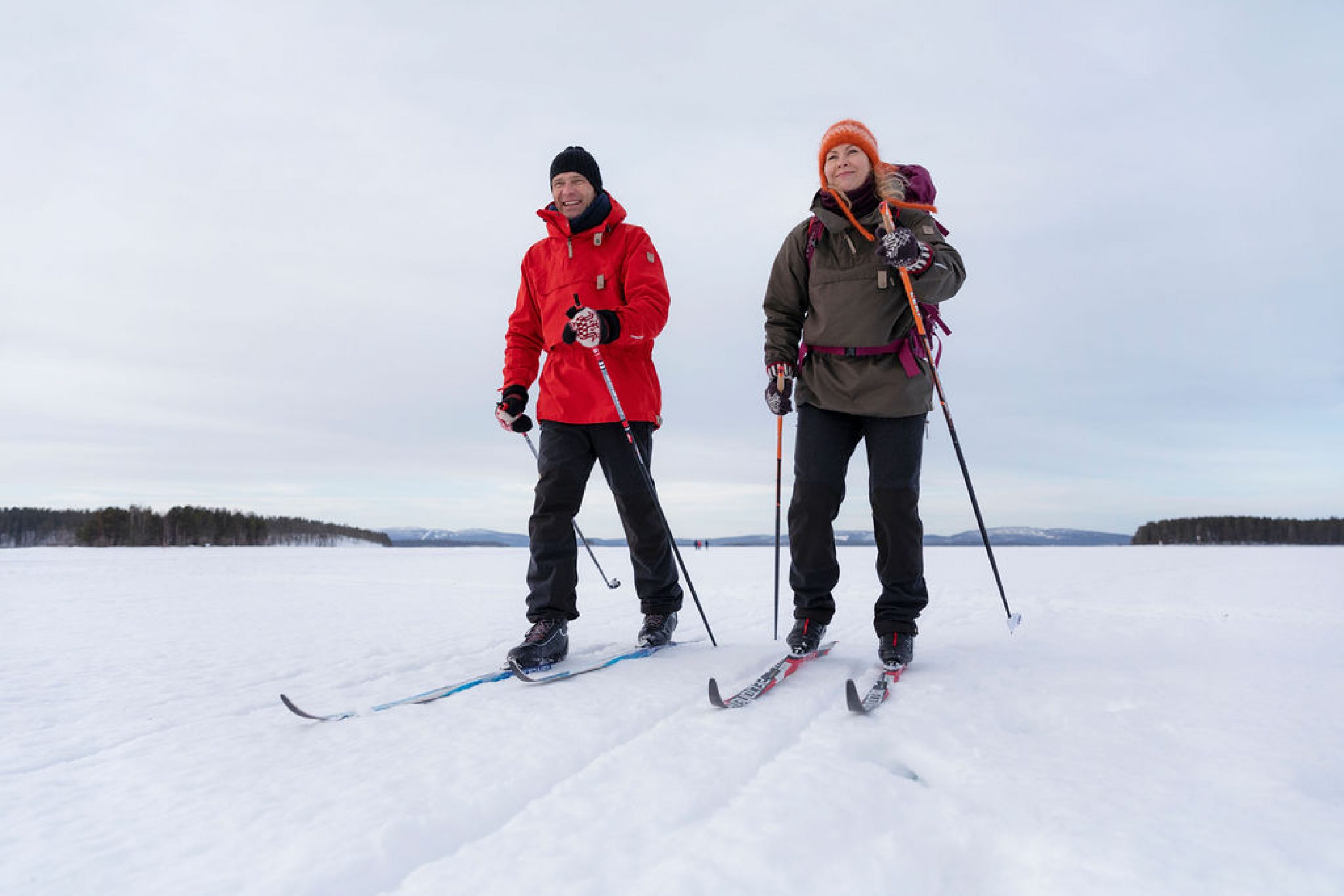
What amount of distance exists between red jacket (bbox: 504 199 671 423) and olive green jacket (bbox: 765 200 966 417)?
0.68 meters

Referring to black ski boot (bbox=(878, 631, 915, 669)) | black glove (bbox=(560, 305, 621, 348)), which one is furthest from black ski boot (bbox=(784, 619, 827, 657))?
black glove (bbox=(560, 305, 621, 348))

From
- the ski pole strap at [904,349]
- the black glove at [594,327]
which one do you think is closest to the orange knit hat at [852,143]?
the ski pole strap at [904,349]

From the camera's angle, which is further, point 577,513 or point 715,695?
point 577,513

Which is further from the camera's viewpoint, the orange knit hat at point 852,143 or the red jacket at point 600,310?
the red jacket at point 600,310

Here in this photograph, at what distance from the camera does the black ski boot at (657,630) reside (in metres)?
3.25

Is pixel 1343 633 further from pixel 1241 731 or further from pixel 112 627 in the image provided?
pixel 112 627

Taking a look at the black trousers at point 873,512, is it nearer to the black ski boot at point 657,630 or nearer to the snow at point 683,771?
the snow at point 683,771

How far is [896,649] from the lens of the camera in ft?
8.73

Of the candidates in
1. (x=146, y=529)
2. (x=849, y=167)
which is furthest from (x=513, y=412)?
(x=146, y=529)

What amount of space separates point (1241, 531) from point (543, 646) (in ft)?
243

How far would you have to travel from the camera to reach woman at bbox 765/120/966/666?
2.81 meters

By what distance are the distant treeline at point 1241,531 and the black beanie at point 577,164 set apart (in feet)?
214

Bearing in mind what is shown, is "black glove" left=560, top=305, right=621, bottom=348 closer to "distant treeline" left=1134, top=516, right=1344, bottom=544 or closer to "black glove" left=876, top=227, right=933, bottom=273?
"black glove" left=876, top=227, right=933, bottom=273

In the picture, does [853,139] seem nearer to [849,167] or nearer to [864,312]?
[849,167]
